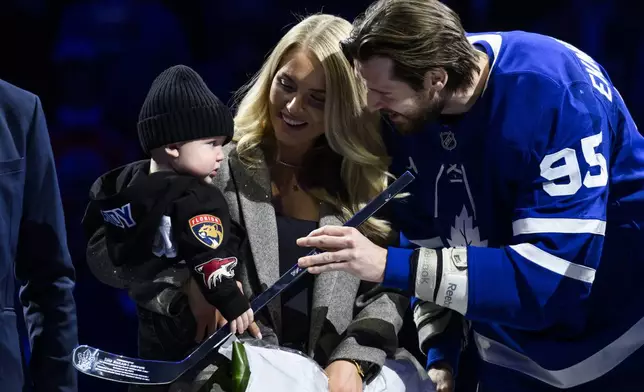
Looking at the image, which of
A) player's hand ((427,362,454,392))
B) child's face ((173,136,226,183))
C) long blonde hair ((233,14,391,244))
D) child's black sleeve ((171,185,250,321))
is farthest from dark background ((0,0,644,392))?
player's hand ((427,362,454,392))

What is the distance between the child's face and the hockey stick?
0.89 ft

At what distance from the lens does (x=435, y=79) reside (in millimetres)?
1847

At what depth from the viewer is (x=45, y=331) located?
156 centimetres

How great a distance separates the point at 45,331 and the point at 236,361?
375 millimetres

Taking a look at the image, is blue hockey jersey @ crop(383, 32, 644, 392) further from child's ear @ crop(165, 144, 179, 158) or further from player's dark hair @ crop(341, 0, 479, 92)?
child's ear @ crop(165, 144, 179, 158)

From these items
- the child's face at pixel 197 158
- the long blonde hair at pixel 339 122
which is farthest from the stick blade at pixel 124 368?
the long blonde hair at pixel 339 122

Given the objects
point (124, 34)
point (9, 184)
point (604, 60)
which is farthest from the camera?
point (604, 60)

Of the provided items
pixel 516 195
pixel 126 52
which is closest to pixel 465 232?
pixel 516 195

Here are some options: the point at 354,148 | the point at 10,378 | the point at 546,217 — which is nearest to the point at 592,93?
the point at 546,217

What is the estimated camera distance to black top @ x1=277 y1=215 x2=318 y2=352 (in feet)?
6.59

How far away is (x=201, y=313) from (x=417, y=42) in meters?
0.71

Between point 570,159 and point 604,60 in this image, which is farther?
point 604,60

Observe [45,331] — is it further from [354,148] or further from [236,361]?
[354,148]

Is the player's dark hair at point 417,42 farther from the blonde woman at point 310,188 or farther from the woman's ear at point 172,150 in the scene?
the woman's ear at point 172,150
